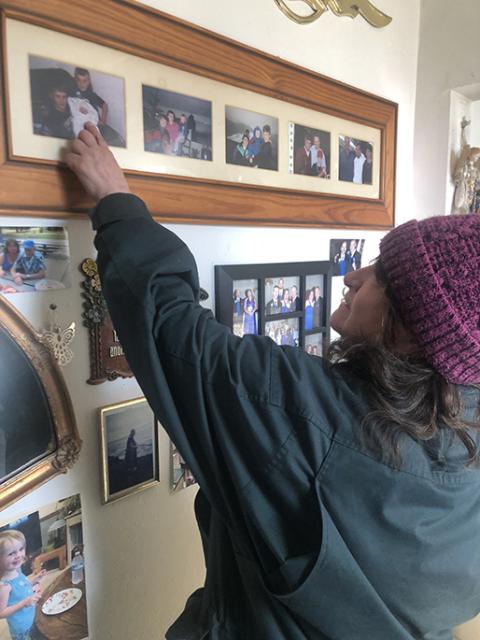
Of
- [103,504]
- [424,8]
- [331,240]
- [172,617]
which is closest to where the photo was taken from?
[103,504]

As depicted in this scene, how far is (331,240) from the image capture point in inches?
44.9

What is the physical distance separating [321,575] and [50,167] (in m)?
0.64

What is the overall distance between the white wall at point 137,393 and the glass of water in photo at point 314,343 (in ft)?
0.61

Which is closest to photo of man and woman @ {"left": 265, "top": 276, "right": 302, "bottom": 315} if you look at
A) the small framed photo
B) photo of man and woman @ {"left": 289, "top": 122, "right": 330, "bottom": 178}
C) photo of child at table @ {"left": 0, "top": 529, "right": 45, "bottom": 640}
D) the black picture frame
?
the black picture frame

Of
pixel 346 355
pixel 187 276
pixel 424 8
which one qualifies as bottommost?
pixel 346 355

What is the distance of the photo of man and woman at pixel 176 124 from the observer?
2.61ft

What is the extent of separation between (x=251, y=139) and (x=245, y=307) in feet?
1.07

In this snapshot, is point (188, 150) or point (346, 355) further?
point (188, 150)

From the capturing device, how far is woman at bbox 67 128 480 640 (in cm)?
56

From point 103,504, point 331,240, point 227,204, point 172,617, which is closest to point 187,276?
point 227,204

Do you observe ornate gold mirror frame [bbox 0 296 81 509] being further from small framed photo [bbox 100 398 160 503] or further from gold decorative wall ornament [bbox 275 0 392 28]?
gold decorative wall ornament [bbox 275 0 392 28]

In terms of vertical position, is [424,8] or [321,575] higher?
[424,8]

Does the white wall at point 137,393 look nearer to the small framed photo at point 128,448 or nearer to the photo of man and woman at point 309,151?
the small framed photo at point 128,448

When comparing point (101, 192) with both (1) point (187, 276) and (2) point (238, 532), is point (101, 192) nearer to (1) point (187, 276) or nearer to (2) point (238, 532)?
(1) point (187, 276)
